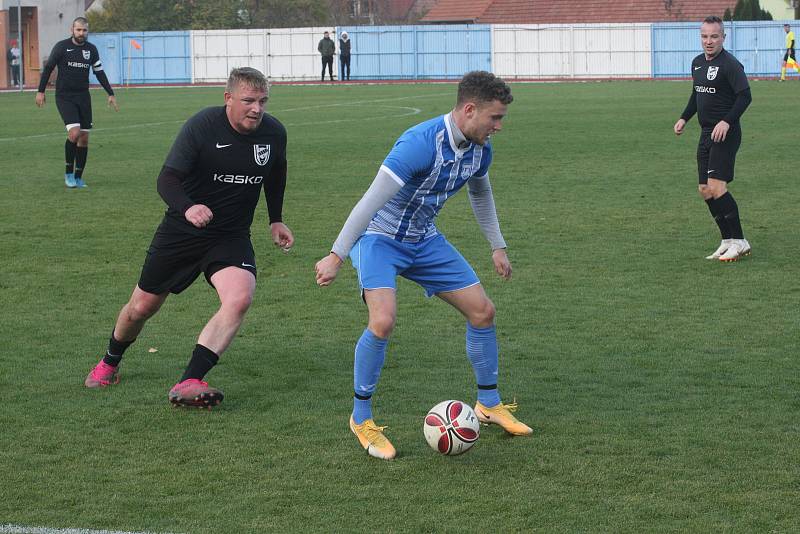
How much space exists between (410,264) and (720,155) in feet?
19.1

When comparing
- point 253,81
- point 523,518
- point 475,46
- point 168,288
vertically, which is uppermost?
point 475,46

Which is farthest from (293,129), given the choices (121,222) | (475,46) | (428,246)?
(475,46)

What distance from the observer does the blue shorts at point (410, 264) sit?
Answer: 5762mm

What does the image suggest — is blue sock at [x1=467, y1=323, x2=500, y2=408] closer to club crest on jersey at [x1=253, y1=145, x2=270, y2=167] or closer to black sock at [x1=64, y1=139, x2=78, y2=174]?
club crest on jersey at [x1=253, y1=145, x2=270, y2=167]

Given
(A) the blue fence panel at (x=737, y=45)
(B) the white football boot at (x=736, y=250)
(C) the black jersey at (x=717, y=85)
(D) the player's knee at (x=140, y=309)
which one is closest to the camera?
(D) the player's knee at (x=140, y=309)

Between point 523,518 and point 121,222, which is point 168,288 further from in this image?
point 121,222

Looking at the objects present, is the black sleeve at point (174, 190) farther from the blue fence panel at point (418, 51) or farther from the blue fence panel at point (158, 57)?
the blue fence panel at point (158, 57)

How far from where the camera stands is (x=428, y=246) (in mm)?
5969

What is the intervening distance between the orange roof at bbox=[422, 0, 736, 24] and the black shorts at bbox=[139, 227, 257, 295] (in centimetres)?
6015

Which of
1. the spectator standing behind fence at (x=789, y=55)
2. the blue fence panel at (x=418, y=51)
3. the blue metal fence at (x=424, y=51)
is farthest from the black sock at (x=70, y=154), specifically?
the blue fence panel at (x=418, y=51)

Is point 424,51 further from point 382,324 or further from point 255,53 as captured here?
point 382,324

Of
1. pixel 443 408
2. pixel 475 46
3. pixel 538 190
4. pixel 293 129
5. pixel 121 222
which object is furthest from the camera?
pixel 475 46

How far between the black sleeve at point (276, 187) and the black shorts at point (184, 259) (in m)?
0.34

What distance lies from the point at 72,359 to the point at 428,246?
9.36ft
